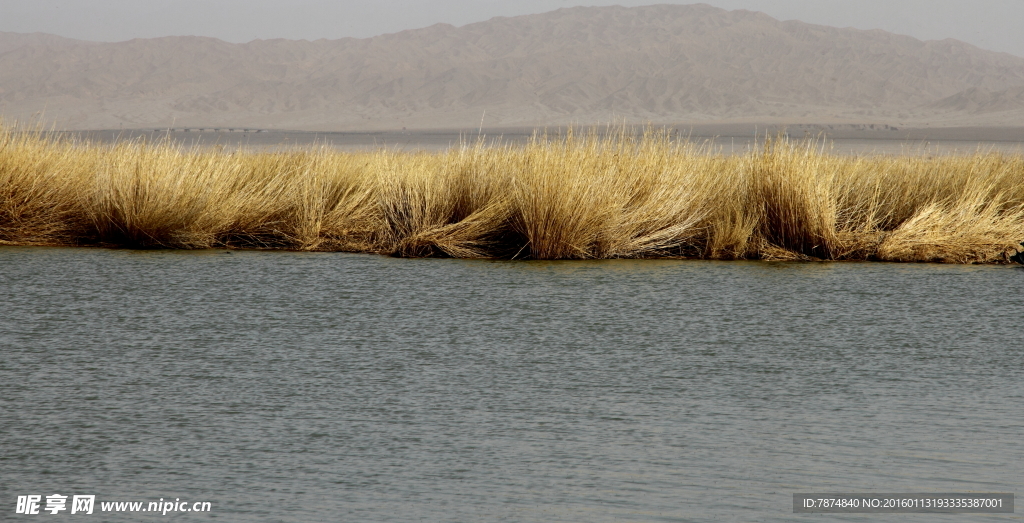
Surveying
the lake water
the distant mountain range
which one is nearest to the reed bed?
the lake water

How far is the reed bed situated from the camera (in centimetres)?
968

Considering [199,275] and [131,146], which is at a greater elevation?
[131,146]

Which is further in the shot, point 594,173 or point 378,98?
point 378,98

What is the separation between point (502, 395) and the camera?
186 inches

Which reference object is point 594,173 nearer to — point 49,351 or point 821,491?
point 49,351

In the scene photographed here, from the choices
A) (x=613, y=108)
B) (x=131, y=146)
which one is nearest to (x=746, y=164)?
(x=131, y=146)

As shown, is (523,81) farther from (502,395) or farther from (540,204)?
(502,395)

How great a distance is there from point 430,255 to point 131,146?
12.0ft

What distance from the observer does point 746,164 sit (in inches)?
415

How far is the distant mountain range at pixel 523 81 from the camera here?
91625 millimetres

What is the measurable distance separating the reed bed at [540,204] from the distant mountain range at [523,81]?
64170mm

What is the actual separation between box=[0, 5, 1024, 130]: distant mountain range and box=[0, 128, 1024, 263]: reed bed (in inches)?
2526

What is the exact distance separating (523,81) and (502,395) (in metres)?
101

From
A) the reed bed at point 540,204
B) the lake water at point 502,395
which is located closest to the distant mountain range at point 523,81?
the reed bed at point 540,204
